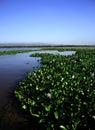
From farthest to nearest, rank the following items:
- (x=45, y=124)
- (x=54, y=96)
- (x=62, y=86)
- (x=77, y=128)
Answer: (x=62, y=86), (x=54, y=96), (x=45, y=124), (x=77, y=128)

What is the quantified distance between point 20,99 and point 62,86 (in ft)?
→ 5.01

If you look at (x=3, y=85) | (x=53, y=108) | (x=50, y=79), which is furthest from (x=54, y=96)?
(x=3, y=85)

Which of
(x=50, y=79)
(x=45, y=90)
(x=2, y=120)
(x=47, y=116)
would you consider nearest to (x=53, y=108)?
(x=47, y=116)

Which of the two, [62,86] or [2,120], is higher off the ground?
[62,86]

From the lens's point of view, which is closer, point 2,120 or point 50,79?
point 2,120

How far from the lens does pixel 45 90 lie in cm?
730

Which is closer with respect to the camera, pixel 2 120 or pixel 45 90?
pixel 2 120

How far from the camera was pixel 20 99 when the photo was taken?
21.4 ft

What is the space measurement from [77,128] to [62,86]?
262 centimetres

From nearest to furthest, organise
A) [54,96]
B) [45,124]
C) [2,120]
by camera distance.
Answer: [45,124]
[2,120]
[54,96]

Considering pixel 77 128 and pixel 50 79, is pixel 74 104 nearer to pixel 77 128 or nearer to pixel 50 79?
pixel 77 128

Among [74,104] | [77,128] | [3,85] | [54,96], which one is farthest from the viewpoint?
[3,85]

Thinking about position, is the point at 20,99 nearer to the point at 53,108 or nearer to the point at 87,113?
the point at 53,108

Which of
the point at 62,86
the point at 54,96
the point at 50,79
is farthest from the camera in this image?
the point at 50,79
